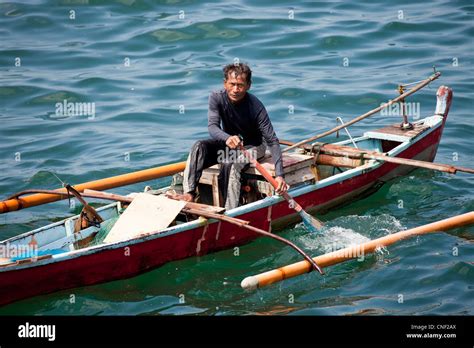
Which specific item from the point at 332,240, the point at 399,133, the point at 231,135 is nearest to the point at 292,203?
the point at 332,240

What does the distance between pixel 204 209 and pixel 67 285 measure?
169 centimetres

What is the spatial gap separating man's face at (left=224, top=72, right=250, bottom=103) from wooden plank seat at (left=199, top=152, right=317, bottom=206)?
0.89m

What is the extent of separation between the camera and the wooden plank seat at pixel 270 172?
10.0 m

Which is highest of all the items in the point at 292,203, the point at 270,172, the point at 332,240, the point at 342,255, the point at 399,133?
the point at 399,133

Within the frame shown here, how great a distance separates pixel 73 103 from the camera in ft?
51.1

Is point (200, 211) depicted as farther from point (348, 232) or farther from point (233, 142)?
point (348, 232)

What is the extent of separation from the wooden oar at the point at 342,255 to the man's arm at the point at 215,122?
192 centimetres

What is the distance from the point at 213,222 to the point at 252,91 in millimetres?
7161

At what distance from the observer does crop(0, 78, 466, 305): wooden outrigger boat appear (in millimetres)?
8352

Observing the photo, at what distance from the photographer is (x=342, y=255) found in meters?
8.59

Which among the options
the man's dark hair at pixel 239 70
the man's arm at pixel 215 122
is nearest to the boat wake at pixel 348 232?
the man's arm at pixel 215 122

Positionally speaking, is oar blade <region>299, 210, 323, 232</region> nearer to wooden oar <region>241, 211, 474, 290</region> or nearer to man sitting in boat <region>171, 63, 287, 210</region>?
man sitting in boat <region>171, 63, 287, 210</region>

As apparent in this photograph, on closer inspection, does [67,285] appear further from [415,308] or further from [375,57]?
[375,57]

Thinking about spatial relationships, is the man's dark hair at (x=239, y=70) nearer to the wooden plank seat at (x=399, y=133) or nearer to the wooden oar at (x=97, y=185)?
the wooden oar at (x=97, y=185)
